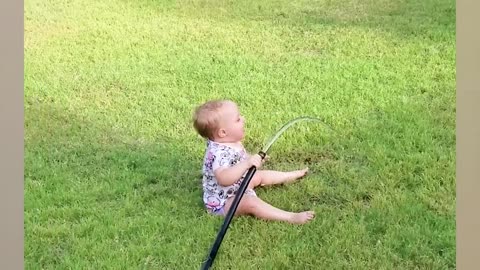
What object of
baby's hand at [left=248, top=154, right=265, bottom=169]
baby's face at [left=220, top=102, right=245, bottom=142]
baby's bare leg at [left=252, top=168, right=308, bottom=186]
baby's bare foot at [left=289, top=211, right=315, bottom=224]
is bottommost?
baby's bare foot at [left=289, top=211, right=315, bottom=224]

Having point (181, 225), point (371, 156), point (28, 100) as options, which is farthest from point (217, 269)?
point (28, 100)

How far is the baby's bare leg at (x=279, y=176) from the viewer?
1856 millimetres

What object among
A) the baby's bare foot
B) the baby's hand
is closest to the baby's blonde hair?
the baby's hand

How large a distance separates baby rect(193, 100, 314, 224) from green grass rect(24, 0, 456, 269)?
2 cm

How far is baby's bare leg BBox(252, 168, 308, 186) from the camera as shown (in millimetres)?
1856

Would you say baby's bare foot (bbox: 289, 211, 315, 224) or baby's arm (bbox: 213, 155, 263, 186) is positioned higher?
baby's arm (bbox: 213, 155, 263, 186)

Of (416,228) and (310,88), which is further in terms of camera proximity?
(310,88)

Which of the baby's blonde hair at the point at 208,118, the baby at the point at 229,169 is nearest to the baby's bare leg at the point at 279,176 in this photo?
the baby at the point at 229,169

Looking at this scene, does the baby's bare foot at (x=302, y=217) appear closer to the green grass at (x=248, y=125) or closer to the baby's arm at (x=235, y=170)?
the green grass at (x=248, y=125)

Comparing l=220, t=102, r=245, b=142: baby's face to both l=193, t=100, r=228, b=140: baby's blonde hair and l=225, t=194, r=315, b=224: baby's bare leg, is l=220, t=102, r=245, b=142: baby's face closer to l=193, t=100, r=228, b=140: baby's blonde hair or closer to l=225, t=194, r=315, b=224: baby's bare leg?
l=193, t=100, r=228, b=140: baby's blonde hair

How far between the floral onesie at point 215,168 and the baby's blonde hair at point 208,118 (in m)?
0.03

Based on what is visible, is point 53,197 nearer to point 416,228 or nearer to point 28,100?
point 28,100

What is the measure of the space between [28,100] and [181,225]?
459 mm

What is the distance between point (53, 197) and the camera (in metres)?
1.85
